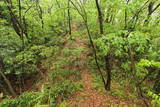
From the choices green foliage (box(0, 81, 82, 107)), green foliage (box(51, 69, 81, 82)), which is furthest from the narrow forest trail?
green foliage (box(51, 69, 81, 82))

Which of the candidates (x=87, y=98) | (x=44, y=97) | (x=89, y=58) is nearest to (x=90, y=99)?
(x=87, y=98)

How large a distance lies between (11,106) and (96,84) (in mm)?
3887

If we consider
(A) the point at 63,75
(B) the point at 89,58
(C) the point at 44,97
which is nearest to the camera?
(C) the point at 44,97

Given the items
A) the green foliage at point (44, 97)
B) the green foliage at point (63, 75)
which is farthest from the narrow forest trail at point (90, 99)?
the green foliage at point (63, 75)

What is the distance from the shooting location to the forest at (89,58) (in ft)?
11.2

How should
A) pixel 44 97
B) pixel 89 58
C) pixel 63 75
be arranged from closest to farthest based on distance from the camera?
pixel 44 97 → pixel 63 75 → pixel 89 58

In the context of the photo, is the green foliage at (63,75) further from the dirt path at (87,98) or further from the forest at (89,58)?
the dirt path at (87,98)

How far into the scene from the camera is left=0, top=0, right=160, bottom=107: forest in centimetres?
341

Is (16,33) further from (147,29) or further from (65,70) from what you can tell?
(147,29)

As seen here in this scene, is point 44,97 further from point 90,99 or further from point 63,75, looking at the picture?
point 63,75

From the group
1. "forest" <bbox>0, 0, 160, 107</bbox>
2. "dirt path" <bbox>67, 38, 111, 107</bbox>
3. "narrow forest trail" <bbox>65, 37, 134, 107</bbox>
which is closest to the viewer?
"forest" <bbox>0, 0, 160, 107</bbox>

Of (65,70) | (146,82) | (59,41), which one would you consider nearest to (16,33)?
(59,41)

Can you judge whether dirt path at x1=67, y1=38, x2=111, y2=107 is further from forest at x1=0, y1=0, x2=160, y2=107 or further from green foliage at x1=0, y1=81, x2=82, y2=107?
green foliage at x1=0, y1=81, x2=82, y2=107

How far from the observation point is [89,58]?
25.3 feet
